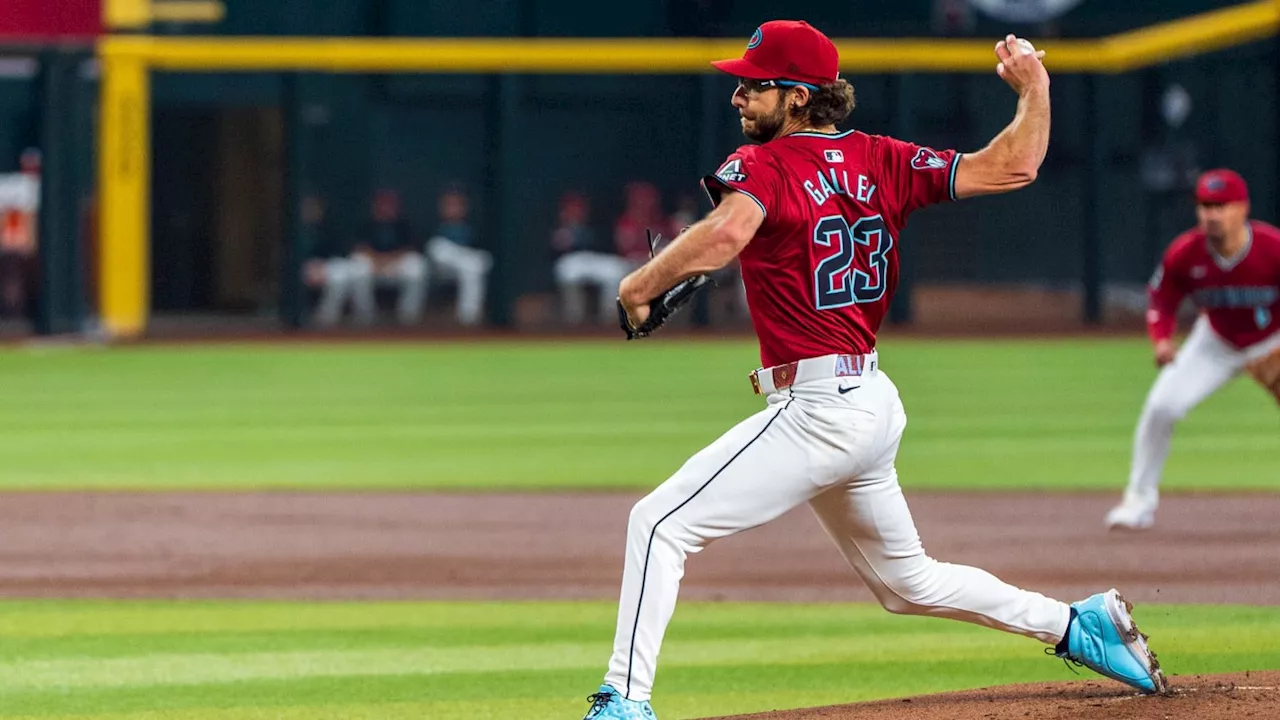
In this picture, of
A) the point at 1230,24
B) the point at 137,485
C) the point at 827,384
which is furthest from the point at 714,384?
the point at 827,384

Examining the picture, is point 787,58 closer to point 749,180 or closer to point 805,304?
point 749,180

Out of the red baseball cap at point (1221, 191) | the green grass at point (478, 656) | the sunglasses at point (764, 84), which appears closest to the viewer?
the sunglasses at point (764, 84)

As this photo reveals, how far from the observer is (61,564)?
843 centimetres

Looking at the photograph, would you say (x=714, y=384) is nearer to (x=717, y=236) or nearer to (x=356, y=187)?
(x=356, y=187)

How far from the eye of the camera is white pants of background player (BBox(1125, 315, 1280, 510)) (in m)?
9.16

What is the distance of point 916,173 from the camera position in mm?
4859

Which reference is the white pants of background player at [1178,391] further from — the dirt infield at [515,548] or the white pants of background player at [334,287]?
the white pants of background player at [334,287]

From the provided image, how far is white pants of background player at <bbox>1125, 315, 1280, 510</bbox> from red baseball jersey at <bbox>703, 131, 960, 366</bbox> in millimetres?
4662

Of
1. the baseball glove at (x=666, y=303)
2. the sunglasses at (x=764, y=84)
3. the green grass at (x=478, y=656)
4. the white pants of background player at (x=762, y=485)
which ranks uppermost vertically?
the sunglasses at (x=764, y=84)

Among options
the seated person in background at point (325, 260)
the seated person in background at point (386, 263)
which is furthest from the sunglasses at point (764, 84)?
the seated person in background at point (325, 260)

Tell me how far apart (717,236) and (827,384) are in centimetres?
55

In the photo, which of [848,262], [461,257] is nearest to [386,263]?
[461,257]

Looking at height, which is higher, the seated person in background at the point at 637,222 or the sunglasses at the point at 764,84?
the sunglasses at the point at 764,84

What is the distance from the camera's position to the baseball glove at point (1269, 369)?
9.29 meters
